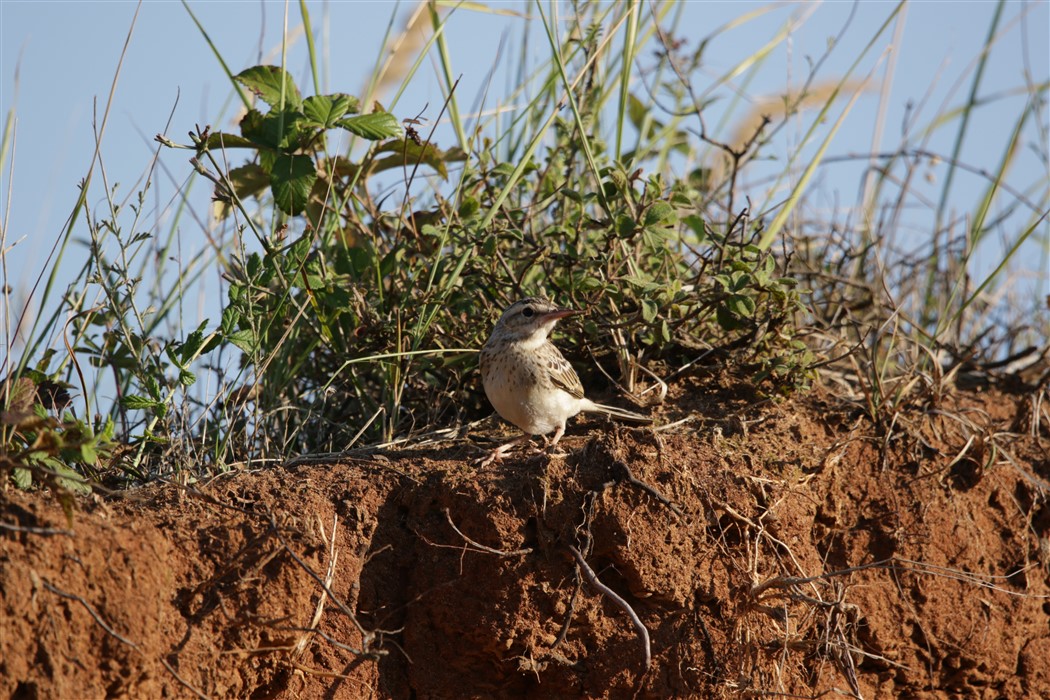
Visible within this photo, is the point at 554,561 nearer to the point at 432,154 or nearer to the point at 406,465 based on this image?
the point at 406,465

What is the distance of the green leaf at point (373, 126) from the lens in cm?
445

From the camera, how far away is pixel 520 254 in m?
5.31

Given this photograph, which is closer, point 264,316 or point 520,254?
point 264,316

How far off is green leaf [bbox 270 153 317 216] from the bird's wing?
51.3 inches

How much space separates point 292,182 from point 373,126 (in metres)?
0.41

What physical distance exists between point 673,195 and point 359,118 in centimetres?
148

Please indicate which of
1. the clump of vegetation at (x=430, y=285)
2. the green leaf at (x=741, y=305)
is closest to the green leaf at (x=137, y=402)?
the clump of vegetation at (x=430, y=285)

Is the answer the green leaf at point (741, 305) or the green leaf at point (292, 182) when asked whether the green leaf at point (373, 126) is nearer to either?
the green leaf at point (292, 182)

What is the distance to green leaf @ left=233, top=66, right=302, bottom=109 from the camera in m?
4.51

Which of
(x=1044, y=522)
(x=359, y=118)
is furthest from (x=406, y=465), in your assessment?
(x=1044, y=522)

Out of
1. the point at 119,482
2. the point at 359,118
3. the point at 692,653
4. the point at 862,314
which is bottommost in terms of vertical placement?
the point at 692,653

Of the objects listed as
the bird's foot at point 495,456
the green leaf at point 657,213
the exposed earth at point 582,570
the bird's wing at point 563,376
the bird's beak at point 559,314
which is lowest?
the exposed earth at point 582,570

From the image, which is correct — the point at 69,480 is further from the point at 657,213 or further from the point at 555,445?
the point at 657,213

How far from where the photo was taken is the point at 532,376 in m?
4.66
